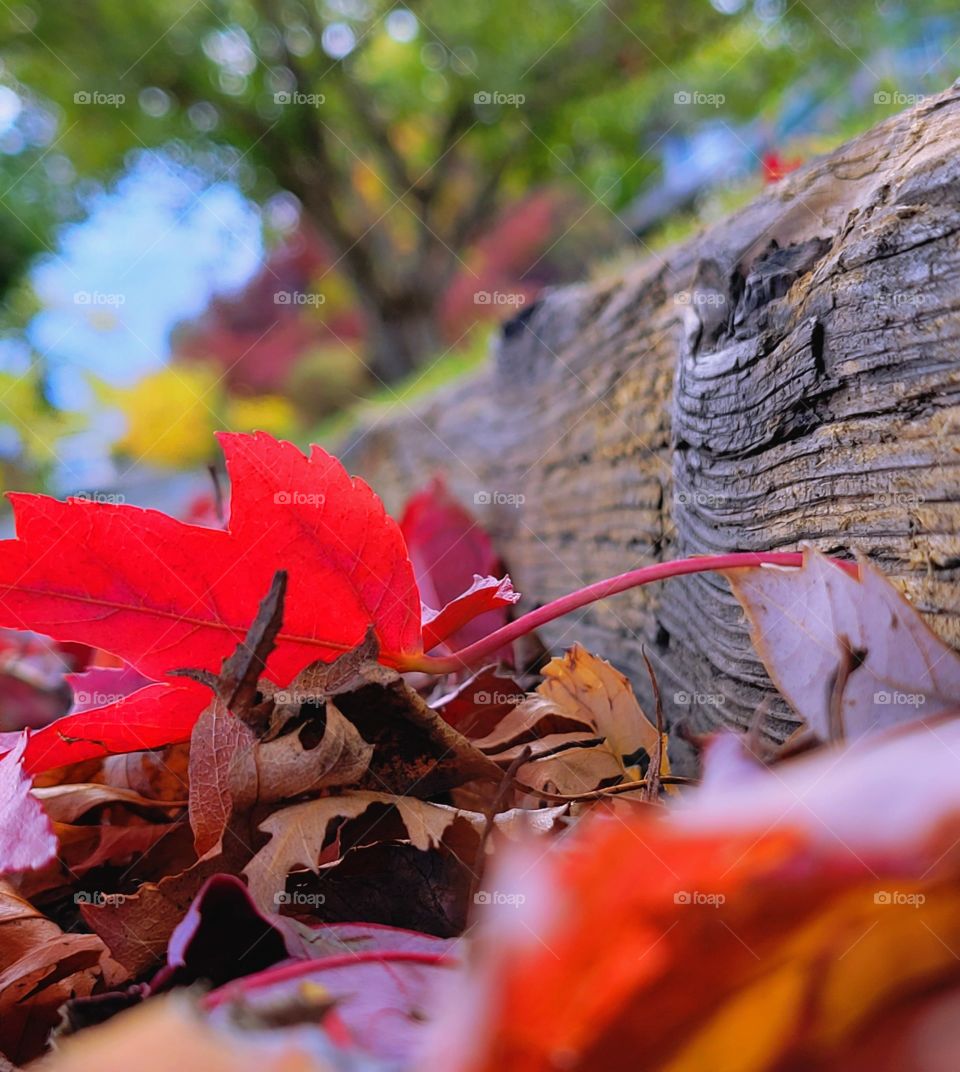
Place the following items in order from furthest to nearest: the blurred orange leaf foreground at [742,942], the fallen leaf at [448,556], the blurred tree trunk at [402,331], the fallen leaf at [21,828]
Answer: the blurred tree trunk at [402,331]
the fallen leaf at [448,556]
the fallen leaf at [21,828]
the blurred orange leaf foreground at [742,942]

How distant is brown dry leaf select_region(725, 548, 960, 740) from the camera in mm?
201

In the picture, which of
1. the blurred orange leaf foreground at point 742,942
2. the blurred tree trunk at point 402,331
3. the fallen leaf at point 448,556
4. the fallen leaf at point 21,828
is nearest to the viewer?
the blurred orange leaf foreground at point 742,942

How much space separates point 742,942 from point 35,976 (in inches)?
7.9

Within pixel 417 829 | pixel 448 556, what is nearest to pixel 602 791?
pixel 417 829

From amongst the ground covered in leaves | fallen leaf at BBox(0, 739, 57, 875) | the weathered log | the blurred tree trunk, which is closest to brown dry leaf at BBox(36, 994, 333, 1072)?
the ground covered in leaves

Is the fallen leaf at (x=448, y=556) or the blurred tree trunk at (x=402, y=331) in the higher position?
the blurred tree trunk at (x=402, y=331)

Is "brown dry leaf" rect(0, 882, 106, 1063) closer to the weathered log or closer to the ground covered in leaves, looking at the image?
the ground covered in leaves

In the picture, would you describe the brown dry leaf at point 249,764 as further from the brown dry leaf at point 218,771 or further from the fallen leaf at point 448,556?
the fallen leaf at point 448,556

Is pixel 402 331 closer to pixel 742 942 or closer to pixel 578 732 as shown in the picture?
pixel 578 732

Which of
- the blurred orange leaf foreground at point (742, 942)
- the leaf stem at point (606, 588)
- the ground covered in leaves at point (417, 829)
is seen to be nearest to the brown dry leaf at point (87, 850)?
the ground covered in leaves at point (417, 829)

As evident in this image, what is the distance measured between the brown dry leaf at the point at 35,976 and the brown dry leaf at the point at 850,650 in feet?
0.65

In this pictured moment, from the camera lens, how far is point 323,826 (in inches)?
9.2

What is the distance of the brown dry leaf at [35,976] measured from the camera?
0.74 ft

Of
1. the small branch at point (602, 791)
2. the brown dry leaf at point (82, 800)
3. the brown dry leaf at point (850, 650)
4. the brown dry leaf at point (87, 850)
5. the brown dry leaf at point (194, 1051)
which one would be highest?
the brown dry leaf at point (850, 650)
